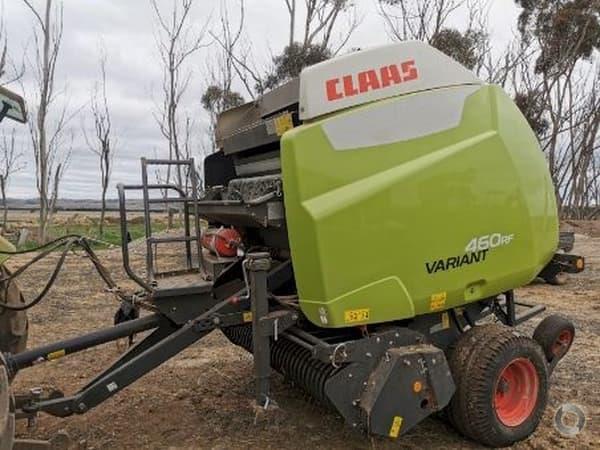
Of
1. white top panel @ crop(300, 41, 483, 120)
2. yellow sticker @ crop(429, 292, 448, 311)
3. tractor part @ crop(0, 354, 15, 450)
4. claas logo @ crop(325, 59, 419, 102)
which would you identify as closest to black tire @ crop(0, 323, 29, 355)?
tractor part @ crop(0, 354, 15, 450)

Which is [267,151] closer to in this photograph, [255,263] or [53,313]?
[255,263]

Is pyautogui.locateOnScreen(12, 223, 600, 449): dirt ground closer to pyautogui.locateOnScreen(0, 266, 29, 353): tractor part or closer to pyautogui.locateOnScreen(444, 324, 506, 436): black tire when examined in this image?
pyautogui.locateOnScreen(444, 324, 506, 436): black tire

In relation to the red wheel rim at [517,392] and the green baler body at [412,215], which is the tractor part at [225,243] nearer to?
the green baler body at [412,215]

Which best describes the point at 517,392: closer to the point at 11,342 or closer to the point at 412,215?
the point at 412,215

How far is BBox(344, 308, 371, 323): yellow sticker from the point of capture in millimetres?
3188

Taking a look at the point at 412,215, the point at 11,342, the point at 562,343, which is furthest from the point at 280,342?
the point at 562,343

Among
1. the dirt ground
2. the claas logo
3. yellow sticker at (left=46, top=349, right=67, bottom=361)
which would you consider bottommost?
the dirt ground

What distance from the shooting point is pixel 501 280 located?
361 centimetres

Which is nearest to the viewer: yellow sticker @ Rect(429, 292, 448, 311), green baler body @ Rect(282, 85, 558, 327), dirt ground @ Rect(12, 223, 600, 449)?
green baler body @ Rect(282, 85, 558, 327)

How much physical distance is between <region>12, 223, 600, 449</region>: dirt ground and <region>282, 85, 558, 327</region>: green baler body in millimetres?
927

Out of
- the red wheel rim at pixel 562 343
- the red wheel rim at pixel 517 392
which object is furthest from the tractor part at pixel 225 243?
the red wheel rim at pixel 562 343

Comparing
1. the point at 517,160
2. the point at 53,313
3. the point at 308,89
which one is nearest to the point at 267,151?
the point at 308,89

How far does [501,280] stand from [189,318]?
181cm

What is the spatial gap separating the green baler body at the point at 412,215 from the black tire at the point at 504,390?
32 cm
